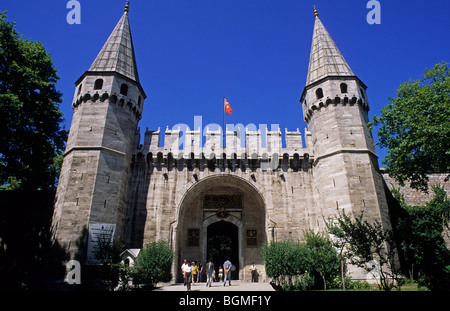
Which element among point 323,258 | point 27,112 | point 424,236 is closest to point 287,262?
point 323,258

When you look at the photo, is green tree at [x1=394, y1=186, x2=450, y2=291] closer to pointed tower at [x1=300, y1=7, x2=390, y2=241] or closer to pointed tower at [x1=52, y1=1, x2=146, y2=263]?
pointed tower at [x1=300, y1=7, x2=390, y2=241]

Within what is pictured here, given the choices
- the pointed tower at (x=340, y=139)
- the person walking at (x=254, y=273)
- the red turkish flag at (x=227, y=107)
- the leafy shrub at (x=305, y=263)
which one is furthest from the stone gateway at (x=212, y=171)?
the leafy shrub at (x=305, y=263)

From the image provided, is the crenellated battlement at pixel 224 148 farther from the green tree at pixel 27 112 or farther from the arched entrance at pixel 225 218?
the green tree at pixel 27 112

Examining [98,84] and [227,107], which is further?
[227,107]

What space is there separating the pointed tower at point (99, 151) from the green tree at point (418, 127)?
47.3 ft

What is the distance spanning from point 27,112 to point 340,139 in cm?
1828

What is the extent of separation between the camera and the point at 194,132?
17.7m

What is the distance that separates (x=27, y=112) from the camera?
1638 cm

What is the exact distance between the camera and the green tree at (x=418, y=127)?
1186 cm

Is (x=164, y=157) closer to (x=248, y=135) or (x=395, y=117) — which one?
(x=248, y=135)

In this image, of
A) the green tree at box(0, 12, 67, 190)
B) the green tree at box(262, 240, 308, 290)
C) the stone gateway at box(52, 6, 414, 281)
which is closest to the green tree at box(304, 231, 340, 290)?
the green tree at box(262, 240, 308, 290)

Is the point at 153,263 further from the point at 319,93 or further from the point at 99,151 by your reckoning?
the point at 319,93

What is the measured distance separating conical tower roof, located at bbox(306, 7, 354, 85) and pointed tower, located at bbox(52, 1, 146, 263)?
11572 mm
